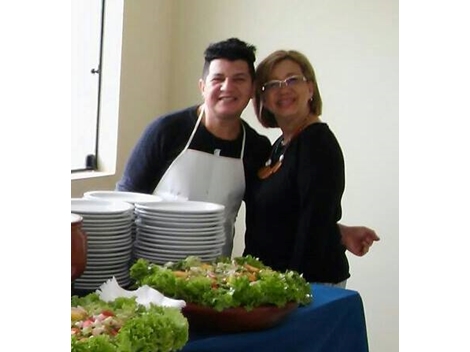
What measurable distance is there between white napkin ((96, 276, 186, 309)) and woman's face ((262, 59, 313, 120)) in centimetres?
62

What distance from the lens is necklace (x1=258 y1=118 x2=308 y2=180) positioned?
1236mm

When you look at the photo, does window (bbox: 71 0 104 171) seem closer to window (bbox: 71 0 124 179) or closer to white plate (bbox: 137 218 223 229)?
window (bbox: 71 0 124 179)

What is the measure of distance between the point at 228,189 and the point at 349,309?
14.3 inches

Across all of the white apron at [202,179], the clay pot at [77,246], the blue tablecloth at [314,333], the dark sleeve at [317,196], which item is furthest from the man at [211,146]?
the clay pot at [77,246]

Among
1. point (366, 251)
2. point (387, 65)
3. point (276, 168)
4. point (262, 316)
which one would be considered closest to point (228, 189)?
point (276, 168)

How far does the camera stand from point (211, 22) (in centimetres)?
148

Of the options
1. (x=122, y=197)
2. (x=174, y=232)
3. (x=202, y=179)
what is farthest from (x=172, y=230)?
(x=202, y=179)

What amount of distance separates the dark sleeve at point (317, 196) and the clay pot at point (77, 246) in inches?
19.9

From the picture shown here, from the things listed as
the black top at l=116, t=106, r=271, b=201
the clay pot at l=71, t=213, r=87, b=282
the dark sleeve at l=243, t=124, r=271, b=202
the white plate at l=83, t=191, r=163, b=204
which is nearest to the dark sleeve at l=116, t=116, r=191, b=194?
the black top at l=116, t=106, r=271, b=201

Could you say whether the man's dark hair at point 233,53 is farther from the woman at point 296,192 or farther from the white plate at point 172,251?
the white plate at point 172,251

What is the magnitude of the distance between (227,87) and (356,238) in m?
0.37

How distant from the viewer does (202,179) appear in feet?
4.01

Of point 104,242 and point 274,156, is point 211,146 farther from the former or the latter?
point 104,242
